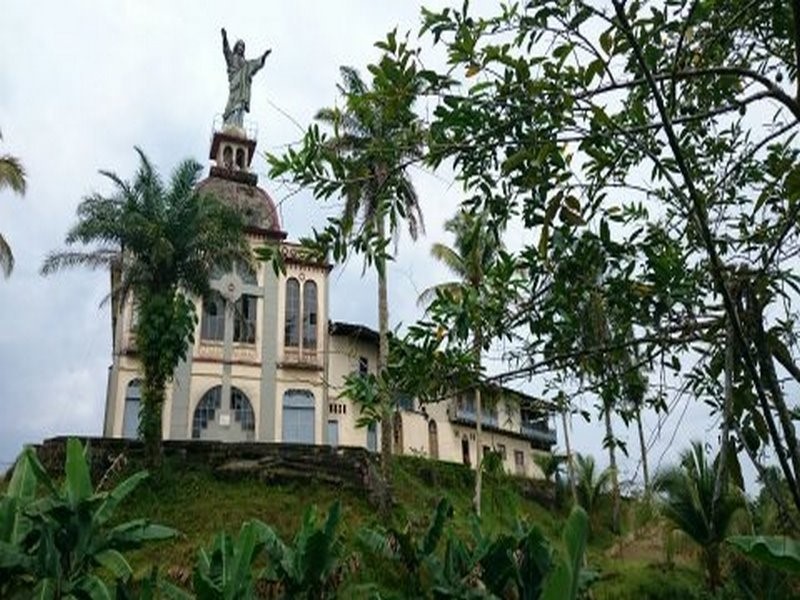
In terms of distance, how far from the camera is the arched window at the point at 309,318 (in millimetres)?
30672

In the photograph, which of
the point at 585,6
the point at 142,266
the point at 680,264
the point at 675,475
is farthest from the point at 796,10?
the point at 142,266

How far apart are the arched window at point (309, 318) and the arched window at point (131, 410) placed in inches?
255

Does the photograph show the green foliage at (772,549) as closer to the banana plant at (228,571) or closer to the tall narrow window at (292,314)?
the banana plant at (228,571)

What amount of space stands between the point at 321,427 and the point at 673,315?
26.3 meters

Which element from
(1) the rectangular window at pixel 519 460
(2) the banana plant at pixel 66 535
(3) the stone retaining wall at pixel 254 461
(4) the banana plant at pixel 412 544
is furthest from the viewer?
(1) the rectangular window at pixel 519 460

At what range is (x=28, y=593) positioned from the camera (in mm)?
7488

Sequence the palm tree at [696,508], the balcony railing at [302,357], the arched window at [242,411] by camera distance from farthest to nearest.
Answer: the balcony railing at [302,357]
the arched window at [242,411]
the palm tree at [696,508]

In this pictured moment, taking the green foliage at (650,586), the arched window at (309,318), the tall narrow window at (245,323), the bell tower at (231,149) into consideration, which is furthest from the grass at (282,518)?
the bell tower at (231,149)

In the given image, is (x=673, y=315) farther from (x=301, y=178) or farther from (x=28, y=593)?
(x=28, y=593)

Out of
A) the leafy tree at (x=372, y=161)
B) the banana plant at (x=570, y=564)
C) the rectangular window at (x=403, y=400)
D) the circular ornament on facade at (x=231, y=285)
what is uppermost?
the circular ornament on facade at (x=231, y=285)

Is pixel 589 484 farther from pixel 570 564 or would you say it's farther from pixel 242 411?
pixel 570 564

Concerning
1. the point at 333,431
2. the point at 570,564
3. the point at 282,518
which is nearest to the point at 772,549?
the point at 570,564

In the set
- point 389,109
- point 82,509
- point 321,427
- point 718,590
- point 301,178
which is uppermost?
point 321,427

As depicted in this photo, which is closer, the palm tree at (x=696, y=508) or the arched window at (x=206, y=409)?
the palm tree at (x=696, y=508)
